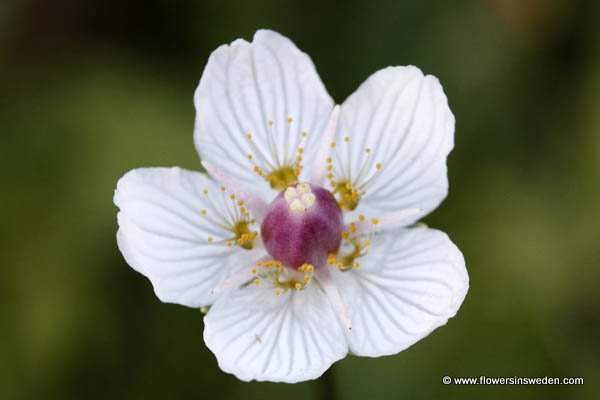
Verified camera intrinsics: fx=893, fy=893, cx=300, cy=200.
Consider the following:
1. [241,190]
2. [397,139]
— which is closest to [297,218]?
[241,190]

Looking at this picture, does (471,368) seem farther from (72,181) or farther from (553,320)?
(72,181)

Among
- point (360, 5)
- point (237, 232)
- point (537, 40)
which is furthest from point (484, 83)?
point (237, 232)

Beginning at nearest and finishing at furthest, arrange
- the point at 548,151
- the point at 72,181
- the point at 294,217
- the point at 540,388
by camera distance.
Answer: the point at 294,217, the point at 540,388, the point at 72,181, the point at 548,151

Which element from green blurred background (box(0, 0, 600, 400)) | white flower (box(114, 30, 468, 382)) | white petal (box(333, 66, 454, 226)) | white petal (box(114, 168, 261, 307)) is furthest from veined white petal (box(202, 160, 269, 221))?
green blurred background (box(0, 0, 600, 400))

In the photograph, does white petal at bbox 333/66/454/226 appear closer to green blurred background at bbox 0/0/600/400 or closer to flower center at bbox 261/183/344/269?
flower center at bbox 261/183/344/269

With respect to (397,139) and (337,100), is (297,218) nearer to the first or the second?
(397,139)

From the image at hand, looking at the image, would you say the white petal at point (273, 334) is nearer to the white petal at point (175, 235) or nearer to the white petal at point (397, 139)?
the white petal at point (175, 235)
